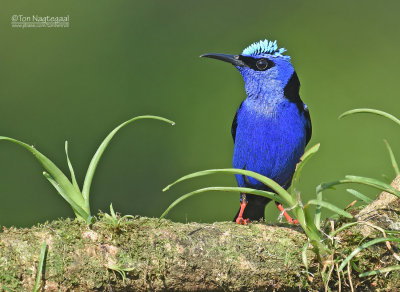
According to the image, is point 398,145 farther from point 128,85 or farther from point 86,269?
point 86,269

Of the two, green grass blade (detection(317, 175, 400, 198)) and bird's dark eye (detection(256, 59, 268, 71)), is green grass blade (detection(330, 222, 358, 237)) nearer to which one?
green grass blade (detection(317, 175, 400, 198))

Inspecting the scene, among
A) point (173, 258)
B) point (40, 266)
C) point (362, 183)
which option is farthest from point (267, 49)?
point (40, 266)

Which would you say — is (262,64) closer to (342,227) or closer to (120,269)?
(342,227)

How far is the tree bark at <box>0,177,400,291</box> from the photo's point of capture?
259 centimetres

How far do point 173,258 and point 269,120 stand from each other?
2.03 m

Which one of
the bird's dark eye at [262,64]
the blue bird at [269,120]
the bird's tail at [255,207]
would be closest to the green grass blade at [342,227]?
the blue bird at [269,120]

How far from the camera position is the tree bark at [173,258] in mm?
2588

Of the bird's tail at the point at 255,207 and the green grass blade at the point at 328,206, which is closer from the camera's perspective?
the green grass blade at the point at 328,206

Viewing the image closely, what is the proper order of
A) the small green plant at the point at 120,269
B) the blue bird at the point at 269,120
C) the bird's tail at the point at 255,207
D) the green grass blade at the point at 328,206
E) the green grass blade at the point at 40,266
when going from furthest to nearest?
the bird's tail at the point at 255,207 → the blue bird at the point at 269,120 → the green grass blade at the point at 328,206 → the small green plant at the point at 120,269 → the green grass blade at the point at 40,266

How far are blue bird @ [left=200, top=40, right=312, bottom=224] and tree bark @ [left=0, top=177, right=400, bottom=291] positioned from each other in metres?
1.66

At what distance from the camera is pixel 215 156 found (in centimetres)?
762

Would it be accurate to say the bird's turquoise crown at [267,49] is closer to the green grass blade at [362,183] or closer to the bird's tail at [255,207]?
the bird's tail at [255,207]

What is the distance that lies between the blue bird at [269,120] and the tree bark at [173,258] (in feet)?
5.44

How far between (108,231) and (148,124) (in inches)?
222
